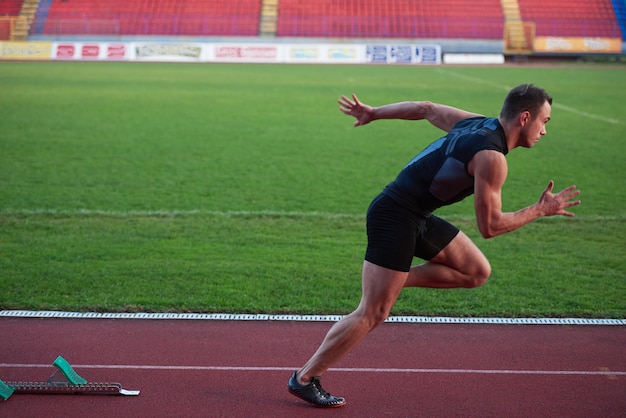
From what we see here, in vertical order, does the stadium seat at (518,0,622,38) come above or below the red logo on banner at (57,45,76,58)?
above

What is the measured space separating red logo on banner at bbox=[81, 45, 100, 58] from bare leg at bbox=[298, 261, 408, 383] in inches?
1563

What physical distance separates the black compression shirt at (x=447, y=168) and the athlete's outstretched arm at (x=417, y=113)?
21 cm

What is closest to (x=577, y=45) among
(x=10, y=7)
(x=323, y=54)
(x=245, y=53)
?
(x=323, y=54)

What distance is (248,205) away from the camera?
11141 mm

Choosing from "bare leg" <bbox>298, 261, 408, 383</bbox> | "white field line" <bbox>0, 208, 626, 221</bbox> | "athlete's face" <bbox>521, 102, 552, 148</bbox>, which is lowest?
"white field line" <bbox>0, 208, 626, 221</bbox>

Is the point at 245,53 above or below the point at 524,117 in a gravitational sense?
above

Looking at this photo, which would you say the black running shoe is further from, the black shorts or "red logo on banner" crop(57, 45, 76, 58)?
"red logo on banner" crop(57, 45, 76, 58)

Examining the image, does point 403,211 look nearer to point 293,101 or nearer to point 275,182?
point 275,182

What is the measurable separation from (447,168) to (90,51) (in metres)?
40.3

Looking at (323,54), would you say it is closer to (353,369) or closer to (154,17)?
(154,17)

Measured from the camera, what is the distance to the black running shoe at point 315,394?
488 cm

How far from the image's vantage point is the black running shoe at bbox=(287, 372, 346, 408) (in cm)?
488

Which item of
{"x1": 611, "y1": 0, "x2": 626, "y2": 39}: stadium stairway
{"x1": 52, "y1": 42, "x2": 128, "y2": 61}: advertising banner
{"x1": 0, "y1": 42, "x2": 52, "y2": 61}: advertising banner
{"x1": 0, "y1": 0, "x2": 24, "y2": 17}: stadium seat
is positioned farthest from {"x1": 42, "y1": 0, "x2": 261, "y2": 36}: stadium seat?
{"x1": 611, "y1": 0, "x2": 626, "y2": 39}: stadium stairway

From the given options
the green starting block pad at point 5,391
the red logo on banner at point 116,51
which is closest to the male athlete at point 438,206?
the green starting block pad at point 5,391
